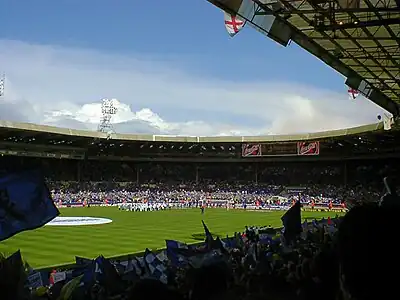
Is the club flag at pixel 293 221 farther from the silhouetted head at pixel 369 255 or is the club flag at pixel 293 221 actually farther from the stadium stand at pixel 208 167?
the silhouetted head at pixel 369 255

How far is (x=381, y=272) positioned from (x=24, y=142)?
65.4 meters

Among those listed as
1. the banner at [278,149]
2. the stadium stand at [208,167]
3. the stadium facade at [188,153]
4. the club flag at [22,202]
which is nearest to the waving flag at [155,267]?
the club flag at [22,202]

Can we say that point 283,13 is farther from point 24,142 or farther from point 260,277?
point 24,142

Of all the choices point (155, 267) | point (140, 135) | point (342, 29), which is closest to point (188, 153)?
point (140, 135)

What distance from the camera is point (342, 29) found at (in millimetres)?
17688

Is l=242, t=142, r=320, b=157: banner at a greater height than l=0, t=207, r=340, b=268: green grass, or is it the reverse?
l=242, t=142, r=320, b=157: banner

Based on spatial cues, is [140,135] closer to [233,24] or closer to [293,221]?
[233,24]

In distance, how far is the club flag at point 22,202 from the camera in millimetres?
4555

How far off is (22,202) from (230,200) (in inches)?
2188

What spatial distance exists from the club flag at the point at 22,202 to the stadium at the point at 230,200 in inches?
0.4

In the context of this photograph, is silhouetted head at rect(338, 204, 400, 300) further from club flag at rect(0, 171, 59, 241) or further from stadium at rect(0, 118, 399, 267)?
stadium at rect(0, 118, 399, 267)

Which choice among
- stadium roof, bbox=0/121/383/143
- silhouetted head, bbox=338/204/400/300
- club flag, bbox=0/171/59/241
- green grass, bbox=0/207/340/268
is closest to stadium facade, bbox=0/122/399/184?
stadium roof, bbox=0/121/383/143

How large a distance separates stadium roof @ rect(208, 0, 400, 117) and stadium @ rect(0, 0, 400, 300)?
2.6 inches

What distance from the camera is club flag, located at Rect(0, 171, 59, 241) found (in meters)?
4.55
